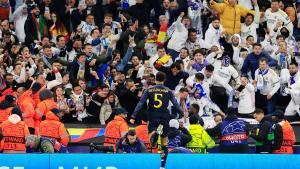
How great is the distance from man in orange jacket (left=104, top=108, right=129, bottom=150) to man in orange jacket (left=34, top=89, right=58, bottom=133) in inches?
56.1

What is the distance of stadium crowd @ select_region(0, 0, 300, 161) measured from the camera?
26.9 metres

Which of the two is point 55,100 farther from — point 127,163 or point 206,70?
point 127,163

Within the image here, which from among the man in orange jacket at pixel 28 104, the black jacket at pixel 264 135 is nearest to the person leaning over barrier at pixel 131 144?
the black jacket at pixel 264 135

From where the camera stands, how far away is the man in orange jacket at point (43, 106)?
27828 millimetres

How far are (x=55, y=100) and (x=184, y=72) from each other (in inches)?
126

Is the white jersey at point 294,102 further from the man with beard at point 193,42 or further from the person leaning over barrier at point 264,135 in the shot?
the person leaning over barrier at point 264,135

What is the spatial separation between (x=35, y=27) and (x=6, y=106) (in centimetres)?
471

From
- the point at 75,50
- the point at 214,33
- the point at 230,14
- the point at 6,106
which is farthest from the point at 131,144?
the point at 230,14

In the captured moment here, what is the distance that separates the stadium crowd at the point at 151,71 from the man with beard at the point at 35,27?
25mm

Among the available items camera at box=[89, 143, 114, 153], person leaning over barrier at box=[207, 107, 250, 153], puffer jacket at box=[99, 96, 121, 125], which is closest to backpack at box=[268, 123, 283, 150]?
person leaning over barrier at box=[207, 107, 250, 153]

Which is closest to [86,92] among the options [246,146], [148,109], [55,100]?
→ [55,100]

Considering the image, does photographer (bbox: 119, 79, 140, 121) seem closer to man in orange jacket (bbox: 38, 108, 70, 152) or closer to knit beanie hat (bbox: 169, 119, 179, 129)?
man in orange jacket (bbox: 38, 108, 70, 152)

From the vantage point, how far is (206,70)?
30578mm

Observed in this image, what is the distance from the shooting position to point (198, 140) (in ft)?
88.2
